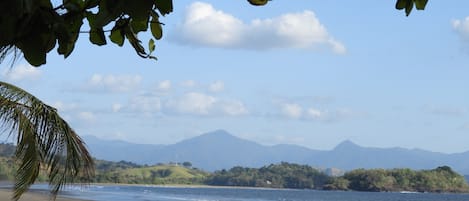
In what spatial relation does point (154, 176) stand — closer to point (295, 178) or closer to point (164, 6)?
point (295, 178)

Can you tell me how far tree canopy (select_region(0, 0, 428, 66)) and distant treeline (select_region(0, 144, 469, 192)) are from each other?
332 feet

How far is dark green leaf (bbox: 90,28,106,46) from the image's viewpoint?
6.11 ft

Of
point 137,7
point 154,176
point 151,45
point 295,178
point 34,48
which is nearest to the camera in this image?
point 137,7

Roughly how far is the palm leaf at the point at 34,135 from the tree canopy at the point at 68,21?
7716 millimetres

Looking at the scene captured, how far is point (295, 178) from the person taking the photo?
137500 mm

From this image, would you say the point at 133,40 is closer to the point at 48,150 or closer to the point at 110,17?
the point at 110,17

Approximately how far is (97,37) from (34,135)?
7.76 m

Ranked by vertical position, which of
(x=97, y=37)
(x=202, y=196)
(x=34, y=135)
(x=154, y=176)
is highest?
Answer: (x=154, y=176)

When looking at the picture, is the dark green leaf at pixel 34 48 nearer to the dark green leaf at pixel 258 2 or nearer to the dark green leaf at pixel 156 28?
the dark green leaf at pixel 156 28

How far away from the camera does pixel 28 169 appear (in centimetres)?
948

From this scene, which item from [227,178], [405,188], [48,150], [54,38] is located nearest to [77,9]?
[54,38]

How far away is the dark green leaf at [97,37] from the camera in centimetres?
186

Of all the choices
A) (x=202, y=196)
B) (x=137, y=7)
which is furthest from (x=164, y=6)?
(x=202, y=196)

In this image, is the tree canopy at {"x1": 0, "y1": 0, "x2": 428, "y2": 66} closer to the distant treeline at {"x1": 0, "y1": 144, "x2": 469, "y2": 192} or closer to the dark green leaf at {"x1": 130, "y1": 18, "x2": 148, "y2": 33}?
the dark green leaf at {"x1": 130, "y1": 18, "x2": 148, "y2": 33}
